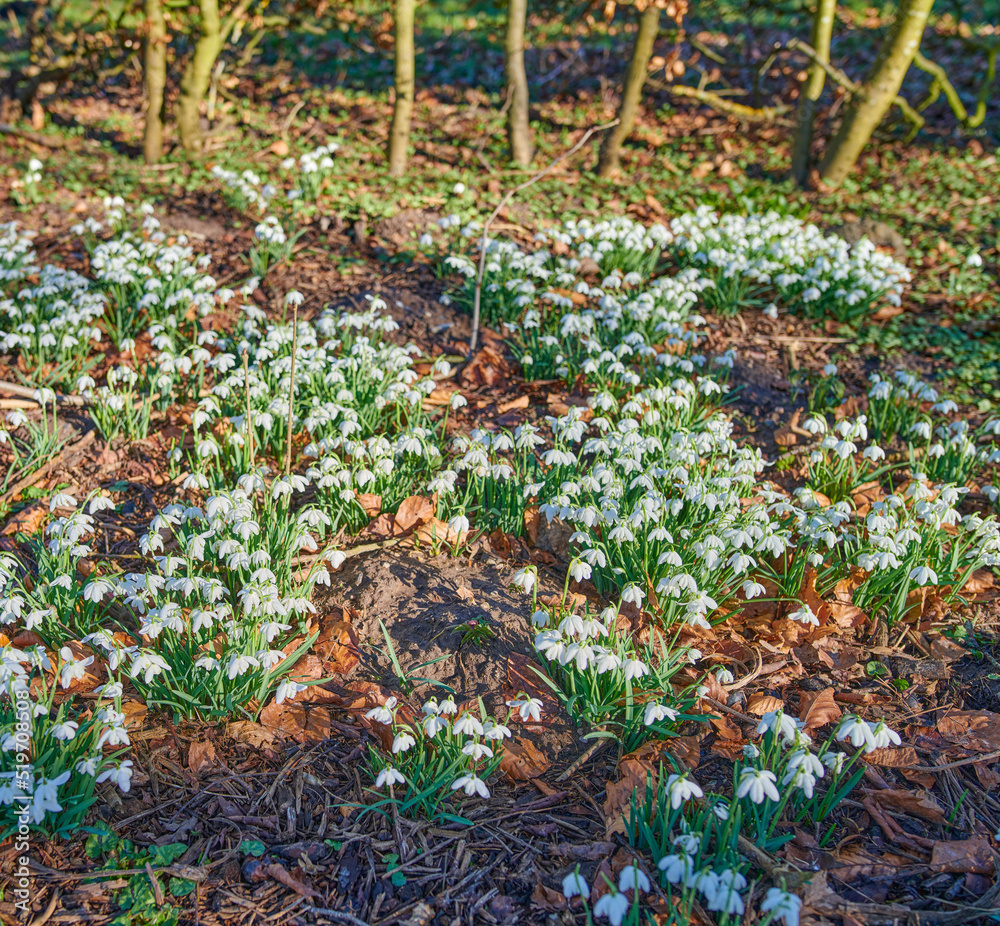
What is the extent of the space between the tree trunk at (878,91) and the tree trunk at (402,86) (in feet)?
13.7

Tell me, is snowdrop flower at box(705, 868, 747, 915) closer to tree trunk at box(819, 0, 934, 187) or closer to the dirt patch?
the dirt patch

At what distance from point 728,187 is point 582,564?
607 cm

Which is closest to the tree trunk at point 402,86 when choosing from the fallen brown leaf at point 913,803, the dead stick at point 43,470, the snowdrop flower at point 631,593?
the dead stick at point 43,470

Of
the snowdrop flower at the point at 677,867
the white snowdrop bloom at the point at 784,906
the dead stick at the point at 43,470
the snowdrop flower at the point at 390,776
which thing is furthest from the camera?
the dead stick at the point at 43,470

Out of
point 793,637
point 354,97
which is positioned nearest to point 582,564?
point 793,637

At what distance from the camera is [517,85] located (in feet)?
22.5

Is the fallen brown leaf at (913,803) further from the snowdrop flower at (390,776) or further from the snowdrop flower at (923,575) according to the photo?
the snowdrop flower at (390,776)

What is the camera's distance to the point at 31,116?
852cm

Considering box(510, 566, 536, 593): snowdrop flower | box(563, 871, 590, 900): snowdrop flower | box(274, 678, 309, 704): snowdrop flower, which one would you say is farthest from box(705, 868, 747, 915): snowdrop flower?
box(274, 678, 309, 704): snowdrop flower

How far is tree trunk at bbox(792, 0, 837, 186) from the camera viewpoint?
7039 millimetres

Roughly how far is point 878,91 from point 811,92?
0.65m

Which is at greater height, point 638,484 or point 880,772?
point 638,484

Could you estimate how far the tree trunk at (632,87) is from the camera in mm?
6473

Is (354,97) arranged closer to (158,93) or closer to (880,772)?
(158,93)
